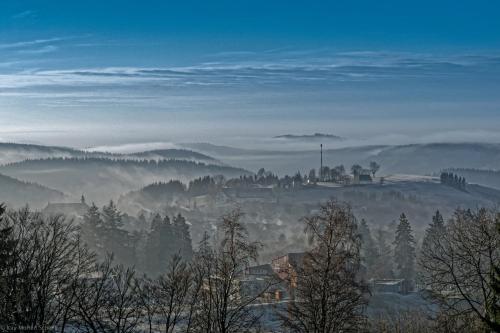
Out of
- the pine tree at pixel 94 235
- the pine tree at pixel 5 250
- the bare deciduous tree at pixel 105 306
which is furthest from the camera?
the pine tree at pixel 94 235

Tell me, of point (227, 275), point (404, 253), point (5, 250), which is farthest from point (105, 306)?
point (404, 253)

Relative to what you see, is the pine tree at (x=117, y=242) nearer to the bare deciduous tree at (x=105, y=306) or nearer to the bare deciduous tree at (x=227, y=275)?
the bare deciduous tree at (x=105, y=306)

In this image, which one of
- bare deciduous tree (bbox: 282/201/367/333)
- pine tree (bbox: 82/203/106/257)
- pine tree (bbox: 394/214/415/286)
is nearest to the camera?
bare deciduous tree (bbox: 282/201/367/333)

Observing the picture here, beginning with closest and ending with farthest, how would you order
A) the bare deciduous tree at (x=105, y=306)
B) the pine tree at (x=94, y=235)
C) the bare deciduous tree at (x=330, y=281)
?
the bare deciduous tree at (x=105, y=306)
the bare deciduous tree at (x=330, y=281)
the pine tree at (x=94, y=235)

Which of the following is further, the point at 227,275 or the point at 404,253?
the point at 404,253

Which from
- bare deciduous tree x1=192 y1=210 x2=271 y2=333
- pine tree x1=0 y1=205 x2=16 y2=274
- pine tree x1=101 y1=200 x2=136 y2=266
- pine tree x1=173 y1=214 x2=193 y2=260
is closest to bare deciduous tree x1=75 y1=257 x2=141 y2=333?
bare deciduous tree x1=192 y1=210 x2=271 y2=333

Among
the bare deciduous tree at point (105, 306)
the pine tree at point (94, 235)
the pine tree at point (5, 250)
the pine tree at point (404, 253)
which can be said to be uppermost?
the pine tree at point (5, 250)

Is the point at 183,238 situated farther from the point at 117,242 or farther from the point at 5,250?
the point at 5,250

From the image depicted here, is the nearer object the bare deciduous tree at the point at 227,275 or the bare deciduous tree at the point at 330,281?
the bare deciduous tree at the point at 330,281

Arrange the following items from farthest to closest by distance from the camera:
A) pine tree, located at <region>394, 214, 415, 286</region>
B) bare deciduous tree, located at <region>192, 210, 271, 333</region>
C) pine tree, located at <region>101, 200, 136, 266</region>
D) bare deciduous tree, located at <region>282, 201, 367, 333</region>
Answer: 1. pine tree, located at <region>394, 214, 415, 286</region>
2. pine tree, located at <region>101, 200, 136, 266</region>
3. bare deciduous tree, located at <region>192, 210, 271, 333</region>
4. bare deciduous tree, located at <region>282, 201, 367, 333</region>

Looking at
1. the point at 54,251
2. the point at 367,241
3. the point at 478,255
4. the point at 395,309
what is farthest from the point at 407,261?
the point at 54,251

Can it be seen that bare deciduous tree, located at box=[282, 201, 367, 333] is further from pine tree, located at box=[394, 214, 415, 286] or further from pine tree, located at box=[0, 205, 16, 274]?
pine tree, located at box=[394, 214, 415, 286]

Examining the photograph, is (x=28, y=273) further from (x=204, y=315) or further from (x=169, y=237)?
(x=169, y=237)

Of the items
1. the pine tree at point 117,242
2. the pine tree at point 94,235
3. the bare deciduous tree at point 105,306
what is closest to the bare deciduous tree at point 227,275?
the bare deciduous tree at point 105,306
